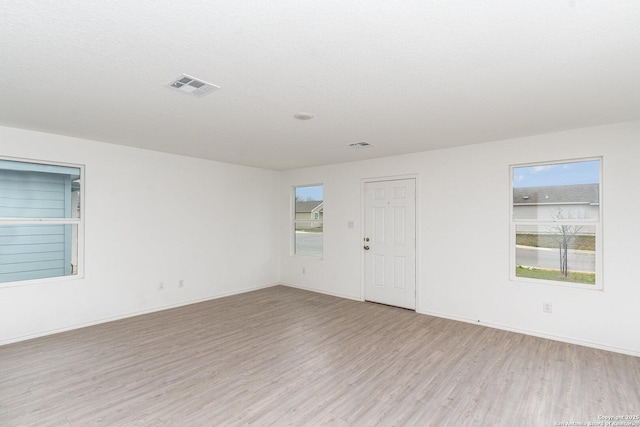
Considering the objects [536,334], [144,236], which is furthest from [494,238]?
[144,236]

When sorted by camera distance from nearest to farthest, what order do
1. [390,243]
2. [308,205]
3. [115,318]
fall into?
1. [115,318]
2. [390,243]
3. [308,205]

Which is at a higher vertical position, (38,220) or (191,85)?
(191,85)

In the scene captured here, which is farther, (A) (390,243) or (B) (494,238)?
(A) (390,243)

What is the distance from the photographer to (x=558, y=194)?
12.5 feet

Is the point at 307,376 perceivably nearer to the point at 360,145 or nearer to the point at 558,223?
the point at 360,145

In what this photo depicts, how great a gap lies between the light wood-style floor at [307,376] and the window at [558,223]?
83 cm

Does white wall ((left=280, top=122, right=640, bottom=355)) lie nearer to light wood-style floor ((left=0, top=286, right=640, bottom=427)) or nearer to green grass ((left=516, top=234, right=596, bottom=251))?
green grass ((left=516, top=234, right=596, bottom=251))

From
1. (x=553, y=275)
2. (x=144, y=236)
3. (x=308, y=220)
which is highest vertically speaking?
(x=308, y=220)

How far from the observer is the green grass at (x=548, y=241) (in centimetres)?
360

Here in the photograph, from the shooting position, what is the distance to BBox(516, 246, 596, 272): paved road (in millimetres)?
3604

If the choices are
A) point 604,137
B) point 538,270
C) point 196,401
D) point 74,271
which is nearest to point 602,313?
point 538,270

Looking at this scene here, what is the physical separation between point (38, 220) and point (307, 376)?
3757mm

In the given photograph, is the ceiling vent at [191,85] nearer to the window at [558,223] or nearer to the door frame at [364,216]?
the door frame at [364,216]

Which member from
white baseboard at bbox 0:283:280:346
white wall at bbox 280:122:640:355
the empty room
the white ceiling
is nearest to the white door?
the empty room
